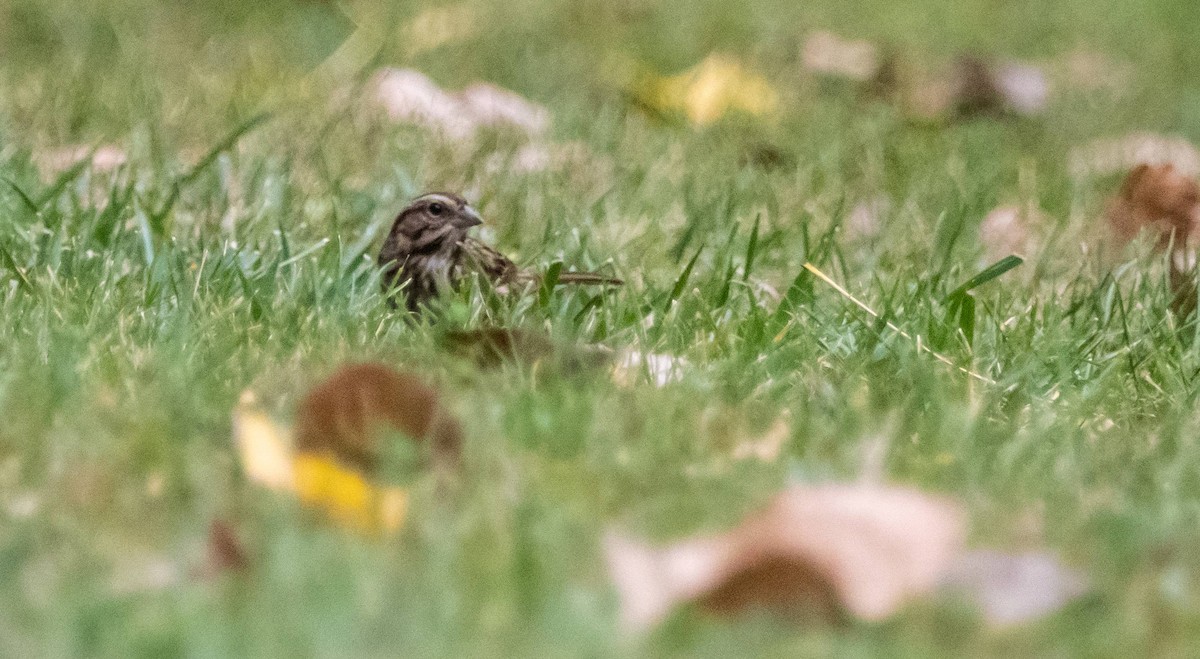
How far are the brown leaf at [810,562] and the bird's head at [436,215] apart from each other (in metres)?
1.58

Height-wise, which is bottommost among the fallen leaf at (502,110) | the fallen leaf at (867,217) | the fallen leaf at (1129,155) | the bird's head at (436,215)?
the fallen leaf at (1129,155)

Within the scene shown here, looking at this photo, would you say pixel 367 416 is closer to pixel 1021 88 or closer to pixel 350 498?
pixel 350 498

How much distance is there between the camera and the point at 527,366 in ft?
7.74

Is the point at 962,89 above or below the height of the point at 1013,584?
below

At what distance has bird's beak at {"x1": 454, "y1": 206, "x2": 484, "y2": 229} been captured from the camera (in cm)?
313

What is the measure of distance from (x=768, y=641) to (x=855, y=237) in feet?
7.65

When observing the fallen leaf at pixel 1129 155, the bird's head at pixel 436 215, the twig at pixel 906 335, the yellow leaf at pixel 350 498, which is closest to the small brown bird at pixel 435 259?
the bird's head at pixel 436 215

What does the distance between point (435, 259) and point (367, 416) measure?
1.14 m

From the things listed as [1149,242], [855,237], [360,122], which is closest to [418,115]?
[360,122]

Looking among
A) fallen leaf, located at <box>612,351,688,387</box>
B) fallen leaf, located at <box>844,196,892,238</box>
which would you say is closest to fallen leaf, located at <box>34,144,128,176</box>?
fallen leaf, located at <box>612,351,688,387</box>

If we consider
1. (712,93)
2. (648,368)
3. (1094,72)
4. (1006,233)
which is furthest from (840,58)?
(648,368)

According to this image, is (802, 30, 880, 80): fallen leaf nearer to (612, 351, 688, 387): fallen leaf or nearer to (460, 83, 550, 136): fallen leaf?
(460, 83, 550, 136): fallen leaf

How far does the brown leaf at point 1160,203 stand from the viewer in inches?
142

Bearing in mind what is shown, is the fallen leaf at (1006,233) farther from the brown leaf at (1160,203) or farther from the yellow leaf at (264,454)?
the yellow leaf at (264,454)
